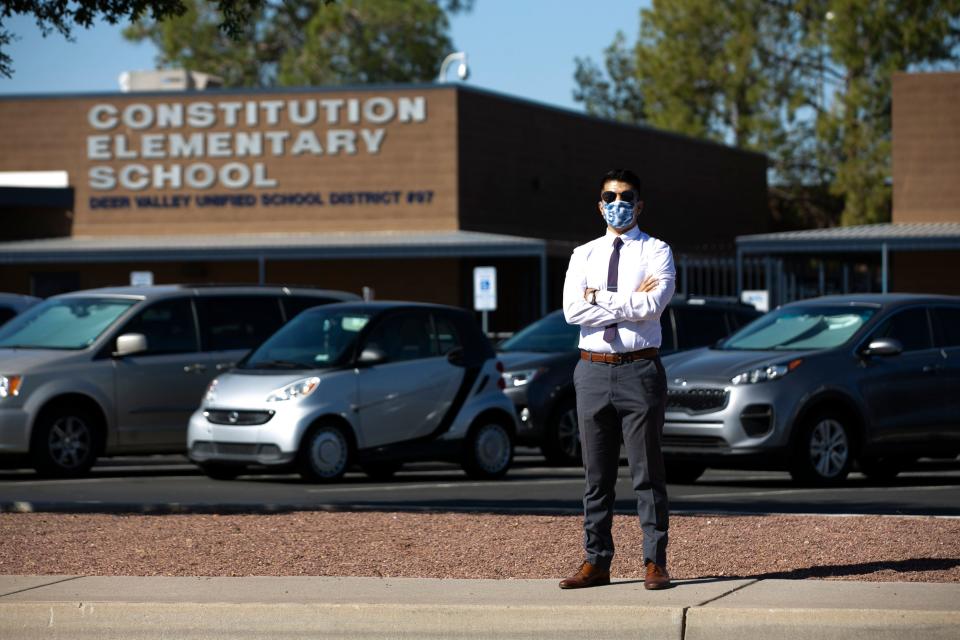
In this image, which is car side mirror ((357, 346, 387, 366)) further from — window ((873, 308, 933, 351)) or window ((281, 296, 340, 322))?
window ((873, 308, 933, 351))

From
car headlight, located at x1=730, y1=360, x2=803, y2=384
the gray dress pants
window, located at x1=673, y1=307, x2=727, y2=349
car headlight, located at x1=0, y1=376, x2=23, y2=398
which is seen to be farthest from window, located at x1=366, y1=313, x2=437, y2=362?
the gray dress pants

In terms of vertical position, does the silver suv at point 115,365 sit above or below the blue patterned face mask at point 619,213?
below

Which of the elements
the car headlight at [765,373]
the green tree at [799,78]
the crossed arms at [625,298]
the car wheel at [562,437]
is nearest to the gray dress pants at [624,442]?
the crossed arms at [625,298]

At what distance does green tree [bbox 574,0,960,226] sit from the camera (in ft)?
206

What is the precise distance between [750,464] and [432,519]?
4.51 m

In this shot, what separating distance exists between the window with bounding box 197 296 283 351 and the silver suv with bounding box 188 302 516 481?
1.25m

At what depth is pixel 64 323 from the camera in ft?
57.2

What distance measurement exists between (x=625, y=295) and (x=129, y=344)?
9.38 m

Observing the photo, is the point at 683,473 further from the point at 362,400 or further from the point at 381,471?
the point at 362,400

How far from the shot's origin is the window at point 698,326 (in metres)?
20.7

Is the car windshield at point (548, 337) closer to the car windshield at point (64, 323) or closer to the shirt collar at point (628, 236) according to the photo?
the car windshield at point (64, 323)

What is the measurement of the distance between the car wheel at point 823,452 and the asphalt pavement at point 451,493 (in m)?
0.24

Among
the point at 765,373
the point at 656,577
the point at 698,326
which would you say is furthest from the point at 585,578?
the point at 698,326

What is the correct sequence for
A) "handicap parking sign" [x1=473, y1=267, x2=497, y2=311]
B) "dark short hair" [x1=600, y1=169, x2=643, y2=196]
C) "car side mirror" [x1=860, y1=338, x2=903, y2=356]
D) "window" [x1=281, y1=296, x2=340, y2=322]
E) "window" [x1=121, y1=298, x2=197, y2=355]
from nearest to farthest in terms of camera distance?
"dark short hair" [x1=600, y1=169, x2=643, y2=196] < "car side mirror" [x1=860, y1=338, x2=903, y2=356] < "window" [x1=121, y1=298, x2=197, y2=355] < "window" [x1=281, y1=296, x2=340, y2=322] < "handicap parking sign" [x1=473, y1=267, x2=497, y2=311]
